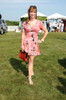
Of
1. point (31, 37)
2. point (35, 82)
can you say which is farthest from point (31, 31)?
point (35, 82)

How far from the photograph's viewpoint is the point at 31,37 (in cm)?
380

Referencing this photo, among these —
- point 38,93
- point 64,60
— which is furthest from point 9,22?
point 38,93

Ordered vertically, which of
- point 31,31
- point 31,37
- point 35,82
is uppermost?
point 31,31

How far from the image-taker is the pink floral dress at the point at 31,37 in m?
3.73

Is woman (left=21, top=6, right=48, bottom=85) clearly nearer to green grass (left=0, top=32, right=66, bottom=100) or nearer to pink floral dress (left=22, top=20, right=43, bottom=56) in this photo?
pink floral dress (left=22, top=20, right=43, bottom=56)

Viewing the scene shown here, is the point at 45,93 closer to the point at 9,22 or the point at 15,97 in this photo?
the point at 15,97

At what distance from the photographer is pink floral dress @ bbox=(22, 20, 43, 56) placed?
12.2 ft

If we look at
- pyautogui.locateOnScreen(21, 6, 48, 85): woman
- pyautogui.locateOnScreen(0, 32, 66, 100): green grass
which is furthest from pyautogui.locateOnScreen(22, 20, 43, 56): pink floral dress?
pyautogui.locateOnScreen(0, 32, 66, 100): green grass

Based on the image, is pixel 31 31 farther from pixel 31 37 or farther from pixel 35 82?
pixel 35 82

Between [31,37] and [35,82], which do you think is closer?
[31,37]

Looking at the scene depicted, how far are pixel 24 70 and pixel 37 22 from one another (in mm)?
1923

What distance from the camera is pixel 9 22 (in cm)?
4275

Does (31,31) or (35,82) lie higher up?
(31,31)

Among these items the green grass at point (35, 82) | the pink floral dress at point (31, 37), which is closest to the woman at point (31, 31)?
the pink floral dress at point (31, 37)
